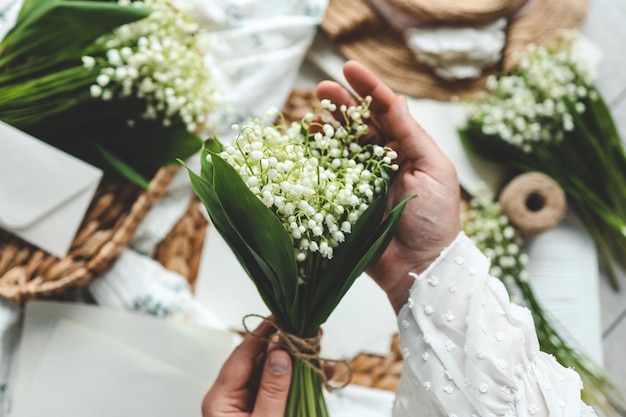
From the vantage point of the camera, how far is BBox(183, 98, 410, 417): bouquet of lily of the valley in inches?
22.1

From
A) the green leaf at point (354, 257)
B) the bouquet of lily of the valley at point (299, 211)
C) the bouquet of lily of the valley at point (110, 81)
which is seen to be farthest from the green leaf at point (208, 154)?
the bouquet of lily of the valley at point (110, 81)

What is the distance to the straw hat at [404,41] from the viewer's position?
3.50ft

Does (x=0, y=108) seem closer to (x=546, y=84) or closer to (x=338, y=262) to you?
(x=338, y=262)

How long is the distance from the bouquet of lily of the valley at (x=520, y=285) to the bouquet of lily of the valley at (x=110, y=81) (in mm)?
498

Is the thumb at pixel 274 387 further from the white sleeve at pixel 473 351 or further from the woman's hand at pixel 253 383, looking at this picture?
the white sleeve at pixel 473 351

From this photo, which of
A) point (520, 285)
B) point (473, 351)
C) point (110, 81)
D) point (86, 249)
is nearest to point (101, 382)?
point (86, 249)

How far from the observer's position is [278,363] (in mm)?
702

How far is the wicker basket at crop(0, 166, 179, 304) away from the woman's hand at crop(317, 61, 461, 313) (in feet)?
1.17

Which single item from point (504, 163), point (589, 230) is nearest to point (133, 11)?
point (504, 163)

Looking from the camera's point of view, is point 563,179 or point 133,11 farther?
point 563,179

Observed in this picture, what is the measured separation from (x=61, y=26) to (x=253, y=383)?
1.79 feet

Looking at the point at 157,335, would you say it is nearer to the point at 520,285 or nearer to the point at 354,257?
the point at 354,257

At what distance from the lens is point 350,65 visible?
73 cm

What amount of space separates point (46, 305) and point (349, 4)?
73 centimetres
